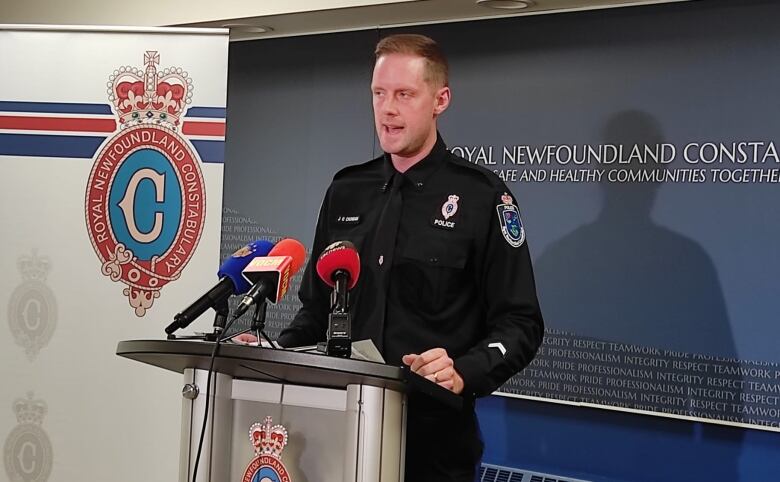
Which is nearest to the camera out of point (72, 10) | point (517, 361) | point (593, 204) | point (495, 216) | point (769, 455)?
point (517, 361)

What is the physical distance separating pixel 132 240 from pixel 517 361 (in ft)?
5.97

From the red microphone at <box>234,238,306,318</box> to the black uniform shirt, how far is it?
45 cm

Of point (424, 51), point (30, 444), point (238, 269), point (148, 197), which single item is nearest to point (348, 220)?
point (424, 51)

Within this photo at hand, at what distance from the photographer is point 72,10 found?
4992mm

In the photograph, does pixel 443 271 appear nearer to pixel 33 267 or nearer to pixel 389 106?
pixel 389 106

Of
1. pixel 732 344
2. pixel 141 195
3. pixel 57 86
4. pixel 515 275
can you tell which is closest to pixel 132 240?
pixel 141 195

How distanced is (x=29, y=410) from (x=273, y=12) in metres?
1.85

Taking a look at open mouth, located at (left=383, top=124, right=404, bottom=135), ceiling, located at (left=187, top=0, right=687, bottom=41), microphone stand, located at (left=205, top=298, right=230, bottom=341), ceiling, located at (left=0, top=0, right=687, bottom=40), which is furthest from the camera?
ceiling, located at (left=0, top=0, right=687, bottom=40)

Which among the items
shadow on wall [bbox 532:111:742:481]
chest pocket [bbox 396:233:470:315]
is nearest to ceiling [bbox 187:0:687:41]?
shadow on wall [bbox 532:111:742:481]

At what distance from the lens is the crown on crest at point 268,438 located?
1.94 metres

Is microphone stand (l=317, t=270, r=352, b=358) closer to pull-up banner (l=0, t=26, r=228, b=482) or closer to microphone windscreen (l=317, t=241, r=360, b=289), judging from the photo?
microphone windscreen (l=317, t=241, r=360, b=289)

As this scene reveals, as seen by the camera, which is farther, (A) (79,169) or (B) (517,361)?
(A) (79,169)

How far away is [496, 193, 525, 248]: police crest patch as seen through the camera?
2410 millimetres

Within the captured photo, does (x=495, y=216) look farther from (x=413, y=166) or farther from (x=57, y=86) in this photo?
(x=57, y=86)
